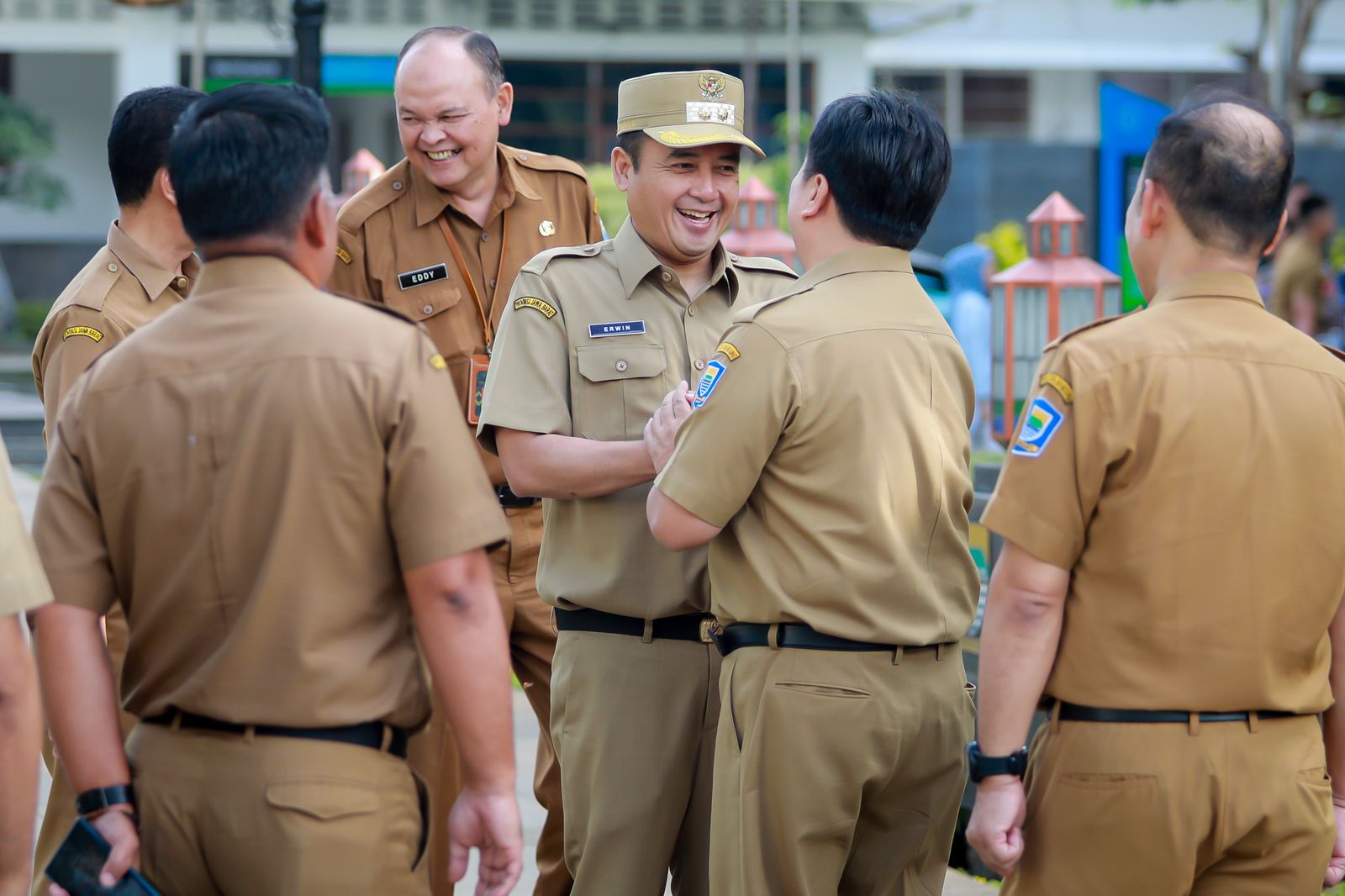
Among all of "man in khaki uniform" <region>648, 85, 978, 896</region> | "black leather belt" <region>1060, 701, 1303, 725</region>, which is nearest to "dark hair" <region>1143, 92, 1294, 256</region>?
"man in khaki uniform" <region>648, 85, 978, 896</region>

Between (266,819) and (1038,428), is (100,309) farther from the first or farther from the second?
(1038,428)

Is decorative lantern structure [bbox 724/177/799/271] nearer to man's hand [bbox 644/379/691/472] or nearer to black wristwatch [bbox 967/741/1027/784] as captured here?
man's hand [bbox 644/379/691/472]

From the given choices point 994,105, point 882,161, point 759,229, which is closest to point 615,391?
point 882,161

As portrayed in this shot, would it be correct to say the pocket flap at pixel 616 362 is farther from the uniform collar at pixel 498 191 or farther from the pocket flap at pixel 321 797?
the pocket flap at pixel 321 797

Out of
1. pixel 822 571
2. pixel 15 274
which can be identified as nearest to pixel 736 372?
pixel 822 571

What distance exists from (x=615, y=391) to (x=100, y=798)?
1.46m

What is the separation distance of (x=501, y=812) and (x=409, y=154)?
205 centimetres

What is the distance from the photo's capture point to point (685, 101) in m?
3.40

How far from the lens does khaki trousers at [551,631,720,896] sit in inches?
129

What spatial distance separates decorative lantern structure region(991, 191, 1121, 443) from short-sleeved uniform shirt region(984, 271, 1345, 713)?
400 centimetres

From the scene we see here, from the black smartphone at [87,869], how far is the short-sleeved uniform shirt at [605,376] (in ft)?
4.13

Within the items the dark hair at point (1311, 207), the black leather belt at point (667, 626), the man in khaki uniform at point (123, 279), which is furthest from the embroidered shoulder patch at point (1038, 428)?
the dark hair at point (1311, 207)

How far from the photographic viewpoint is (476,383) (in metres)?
3.87

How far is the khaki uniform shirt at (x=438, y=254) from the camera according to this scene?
3896 millimetres
